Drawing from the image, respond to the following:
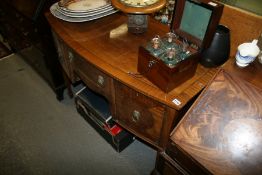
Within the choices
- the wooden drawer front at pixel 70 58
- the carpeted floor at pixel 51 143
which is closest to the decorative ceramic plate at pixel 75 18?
the wooden drawer front at pixel 70 58

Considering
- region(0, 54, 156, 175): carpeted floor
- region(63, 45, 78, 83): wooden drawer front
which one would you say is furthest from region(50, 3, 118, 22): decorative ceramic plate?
region(0, 54, 156, 175): carpeted floor

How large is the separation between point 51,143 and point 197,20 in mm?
1388

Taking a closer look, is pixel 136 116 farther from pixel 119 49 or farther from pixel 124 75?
pixel 119 49

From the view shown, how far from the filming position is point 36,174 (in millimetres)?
1519

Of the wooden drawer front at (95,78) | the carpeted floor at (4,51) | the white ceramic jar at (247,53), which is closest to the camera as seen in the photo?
the white ceramic jar at (247,53)

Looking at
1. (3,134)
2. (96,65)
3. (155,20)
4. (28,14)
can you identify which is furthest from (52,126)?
(155,20)

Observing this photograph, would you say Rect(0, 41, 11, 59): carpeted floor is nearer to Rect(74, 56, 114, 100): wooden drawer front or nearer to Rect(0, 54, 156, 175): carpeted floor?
Rect(0, 54, 156, 175): carpeted floor

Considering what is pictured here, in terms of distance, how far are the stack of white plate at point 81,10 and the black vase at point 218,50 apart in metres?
0.60

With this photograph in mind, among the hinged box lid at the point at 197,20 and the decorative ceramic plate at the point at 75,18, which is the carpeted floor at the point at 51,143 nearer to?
the decorative ceramic plate at the point at 75,18

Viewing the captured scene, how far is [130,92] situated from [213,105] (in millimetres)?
347

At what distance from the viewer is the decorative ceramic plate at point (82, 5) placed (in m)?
1.20

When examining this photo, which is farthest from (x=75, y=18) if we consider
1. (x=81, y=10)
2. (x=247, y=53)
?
(x=247, y=53)

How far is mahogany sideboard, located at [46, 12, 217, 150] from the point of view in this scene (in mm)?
885

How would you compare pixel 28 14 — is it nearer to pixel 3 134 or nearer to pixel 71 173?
pixel 3 134
